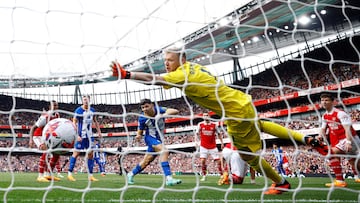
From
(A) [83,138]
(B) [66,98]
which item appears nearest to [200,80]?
(A) [83,138]

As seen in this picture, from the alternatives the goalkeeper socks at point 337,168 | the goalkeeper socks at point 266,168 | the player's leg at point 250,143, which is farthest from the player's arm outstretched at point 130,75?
the goalkeeper socks at point 337,168

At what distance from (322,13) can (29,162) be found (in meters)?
29.9

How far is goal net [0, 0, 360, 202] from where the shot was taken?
339cm

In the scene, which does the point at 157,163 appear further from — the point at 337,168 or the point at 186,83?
the point at 186,83

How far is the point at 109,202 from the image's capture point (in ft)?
11.8

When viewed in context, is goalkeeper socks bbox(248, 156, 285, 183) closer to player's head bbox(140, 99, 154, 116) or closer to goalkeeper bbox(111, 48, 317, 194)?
goalkeeper bbox(111, 48, 317, 194)

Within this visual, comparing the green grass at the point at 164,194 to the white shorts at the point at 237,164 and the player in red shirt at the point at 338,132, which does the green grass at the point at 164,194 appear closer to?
the player in red shirt at the point at 338,132

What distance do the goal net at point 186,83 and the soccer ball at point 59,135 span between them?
1.42ft

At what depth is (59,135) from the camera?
5164 mm

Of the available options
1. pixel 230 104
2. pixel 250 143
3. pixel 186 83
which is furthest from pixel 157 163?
pixel 186 83

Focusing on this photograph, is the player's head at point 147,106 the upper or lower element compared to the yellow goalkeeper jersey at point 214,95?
upper

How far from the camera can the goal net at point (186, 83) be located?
11.1ft

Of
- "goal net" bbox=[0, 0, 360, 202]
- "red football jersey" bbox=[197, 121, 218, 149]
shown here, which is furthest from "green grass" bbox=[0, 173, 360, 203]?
"red football jersey" bbox=[197, 121, 218, 149]

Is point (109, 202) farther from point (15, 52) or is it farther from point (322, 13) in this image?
point (322, 13)
